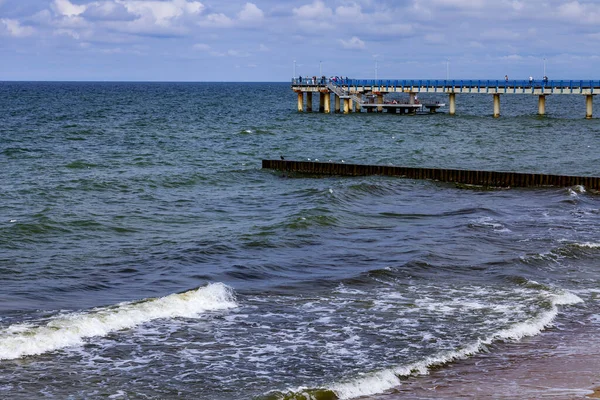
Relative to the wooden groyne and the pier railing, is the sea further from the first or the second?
the pier railing

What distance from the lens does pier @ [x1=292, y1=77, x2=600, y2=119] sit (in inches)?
2891

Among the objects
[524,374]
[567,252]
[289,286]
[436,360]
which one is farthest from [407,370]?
[567,252]

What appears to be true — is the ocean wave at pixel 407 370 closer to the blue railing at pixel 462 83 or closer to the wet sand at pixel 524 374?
the wet sand at pixel 524 374

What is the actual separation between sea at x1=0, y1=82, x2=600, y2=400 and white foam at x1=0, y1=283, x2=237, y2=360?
0.04m

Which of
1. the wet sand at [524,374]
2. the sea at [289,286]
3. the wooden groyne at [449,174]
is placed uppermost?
the wooden groyne at [449,174]

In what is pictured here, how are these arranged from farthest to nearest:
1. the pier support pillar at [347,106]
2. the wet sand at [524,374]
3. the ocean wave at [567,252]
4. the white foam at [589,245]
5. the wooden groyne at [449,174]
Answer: the pier support pillar at [347,106], the wooden groyne at [449,174], the white foam at [589,245], the ocean wave at [567,252], the wet sand at [524,374]

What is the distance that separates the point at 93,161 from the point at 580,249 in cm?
2852

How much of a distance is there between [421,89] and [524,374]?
6997 cm

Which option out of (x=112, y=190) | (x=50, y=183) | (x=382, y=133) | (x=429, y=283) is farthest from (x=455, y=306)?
(x=382, y=133)

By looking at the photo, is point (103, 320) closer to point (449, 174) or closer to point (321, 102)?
point (449, 174)

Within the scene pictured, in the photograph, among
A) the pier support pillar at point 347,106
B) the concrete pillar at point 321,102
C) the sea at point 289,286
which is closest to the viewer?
the sea at point 289,286

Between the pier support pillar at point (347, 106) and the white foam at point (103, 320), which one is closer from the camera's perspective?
the white foam at point (103, 320)

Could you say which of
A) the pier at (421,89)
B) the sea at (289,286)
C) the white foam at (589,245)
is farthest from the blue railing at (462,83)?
the white foam at (589,245)

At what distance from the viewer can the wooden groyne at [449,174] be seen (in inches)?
1312
